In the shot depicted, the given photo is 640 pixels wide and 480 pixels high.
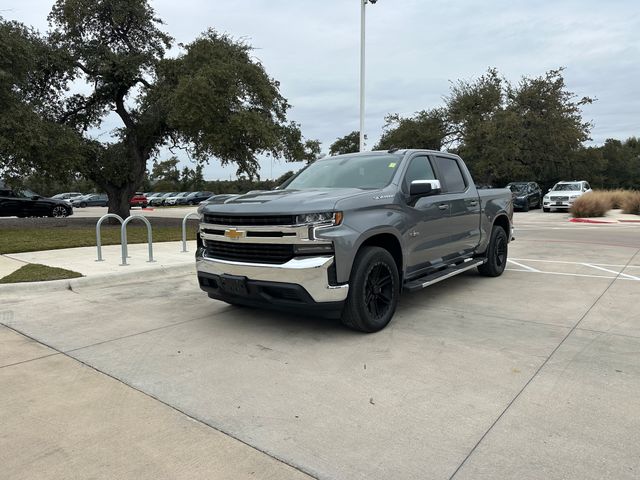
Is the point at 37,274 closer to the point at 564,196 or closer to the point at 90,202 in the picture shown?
the point at 564,196

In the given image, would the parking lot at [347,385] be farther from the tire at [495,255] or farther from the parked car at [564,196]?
the parked car at [564,196]

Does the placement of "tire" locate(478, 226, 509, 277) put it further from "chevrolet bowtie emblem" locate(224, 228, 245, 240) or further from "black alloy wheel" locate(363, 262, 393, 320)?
"chevrolet bowtie emblem" locate(224, 228, 245, 240)

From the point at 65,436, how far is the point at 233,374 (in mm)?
1336

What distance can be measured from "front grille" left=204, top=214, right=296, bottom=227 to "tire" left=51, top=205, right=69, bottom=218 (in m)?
24.5

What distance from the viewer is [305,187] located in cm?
620

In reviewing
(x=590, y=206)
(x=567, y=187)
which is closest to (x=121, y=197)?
(x=590, y=206)

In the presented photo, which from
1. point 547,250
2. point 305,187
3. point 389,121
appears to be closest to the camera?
point 305,187

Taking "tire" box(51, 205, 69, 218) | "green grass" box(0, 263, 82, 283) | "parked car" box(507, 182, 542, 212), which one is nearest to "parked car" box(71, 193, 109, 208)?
"tire" box(51, 205, 69, 218)

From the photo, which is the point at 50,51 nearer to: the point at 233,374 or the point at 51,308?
the point at 51,308

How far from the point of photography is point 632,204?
25.6 meters

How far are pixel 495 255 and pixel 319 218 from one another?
15.0 feet

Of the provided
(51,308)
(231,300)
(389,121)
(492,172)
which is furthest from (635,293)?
(389,121)

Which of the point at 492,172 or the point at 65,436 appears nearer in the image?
the point at 65,436

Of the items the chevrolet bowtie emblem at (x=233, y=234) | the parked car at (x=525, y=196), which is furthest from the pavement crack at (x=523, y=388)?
the parked car at (x=525, y=196)
